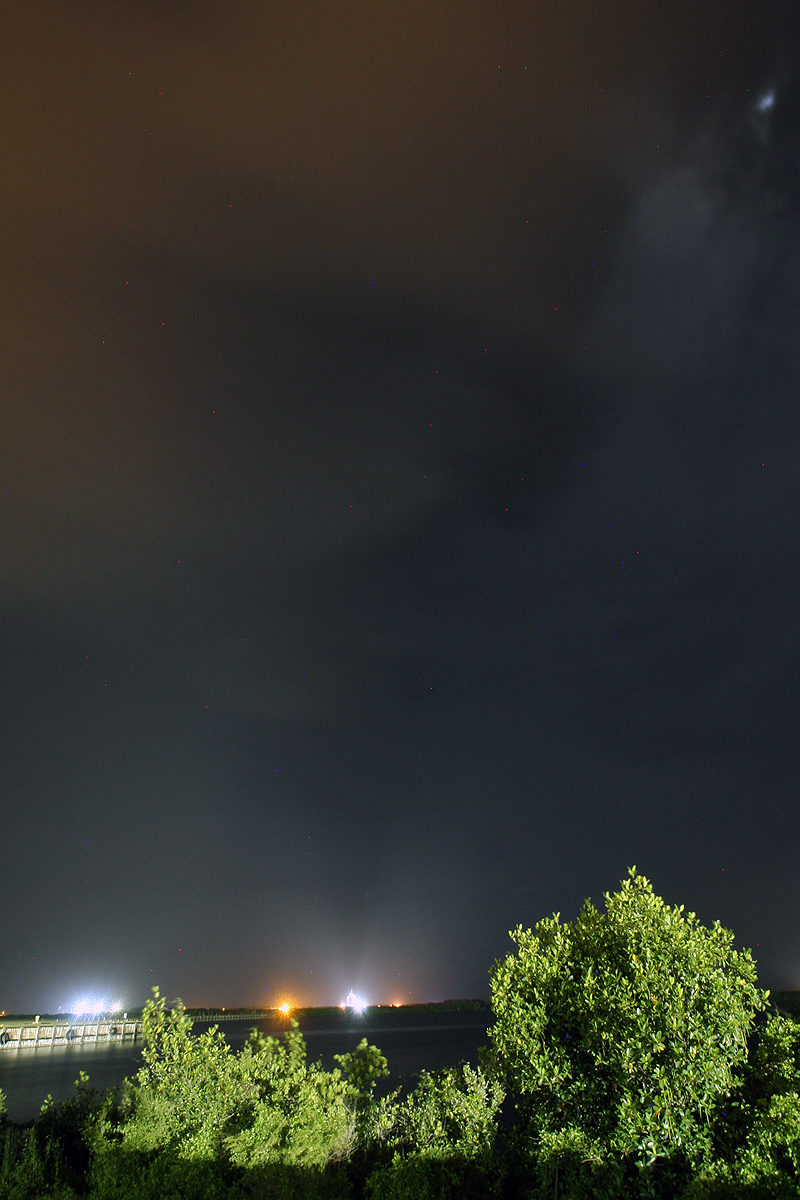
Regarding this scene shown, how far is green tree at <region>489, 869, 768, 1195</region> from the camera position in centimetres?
1588

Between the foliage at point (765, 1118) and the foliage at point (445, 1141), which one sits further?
the foliage at point (445, 1141)

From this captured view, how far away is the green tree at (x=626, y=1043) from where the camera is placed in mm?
15875

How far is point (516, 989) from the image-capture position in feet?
63.7

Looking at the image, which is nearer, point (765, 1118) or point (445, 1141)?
point (765, 1118)

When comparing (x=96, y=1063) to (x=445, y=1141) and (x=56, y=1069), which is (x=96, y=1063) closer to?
(x=56, y=1069)

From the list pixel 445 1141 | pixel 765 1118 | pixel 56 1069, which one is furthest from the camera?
pixel 56 1069

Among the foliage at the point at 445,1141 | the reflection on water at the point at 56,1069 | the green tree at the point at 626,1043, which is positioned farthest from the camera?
the reflection on water at the point at 56,1069

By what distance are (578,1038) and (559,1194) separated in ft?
10.5

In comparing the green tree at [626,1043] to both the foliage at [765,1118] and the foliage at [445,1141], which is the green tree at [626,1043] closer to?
the foliage at [765,1118]

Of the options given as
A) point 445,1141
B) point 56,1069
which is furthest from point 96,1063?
point 445,1141

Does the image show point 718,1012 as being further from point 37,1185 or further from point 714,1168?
point 37,1185

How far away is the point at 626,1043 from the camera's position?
52.6 ft

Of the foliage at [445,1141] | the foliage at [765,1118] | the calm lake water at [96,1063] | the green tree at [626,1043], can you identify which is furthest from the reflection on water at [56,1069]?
the foliage at [765,1118]

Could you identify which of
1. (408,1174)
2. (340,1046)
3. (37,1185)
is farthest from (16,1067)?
(408,1174)
